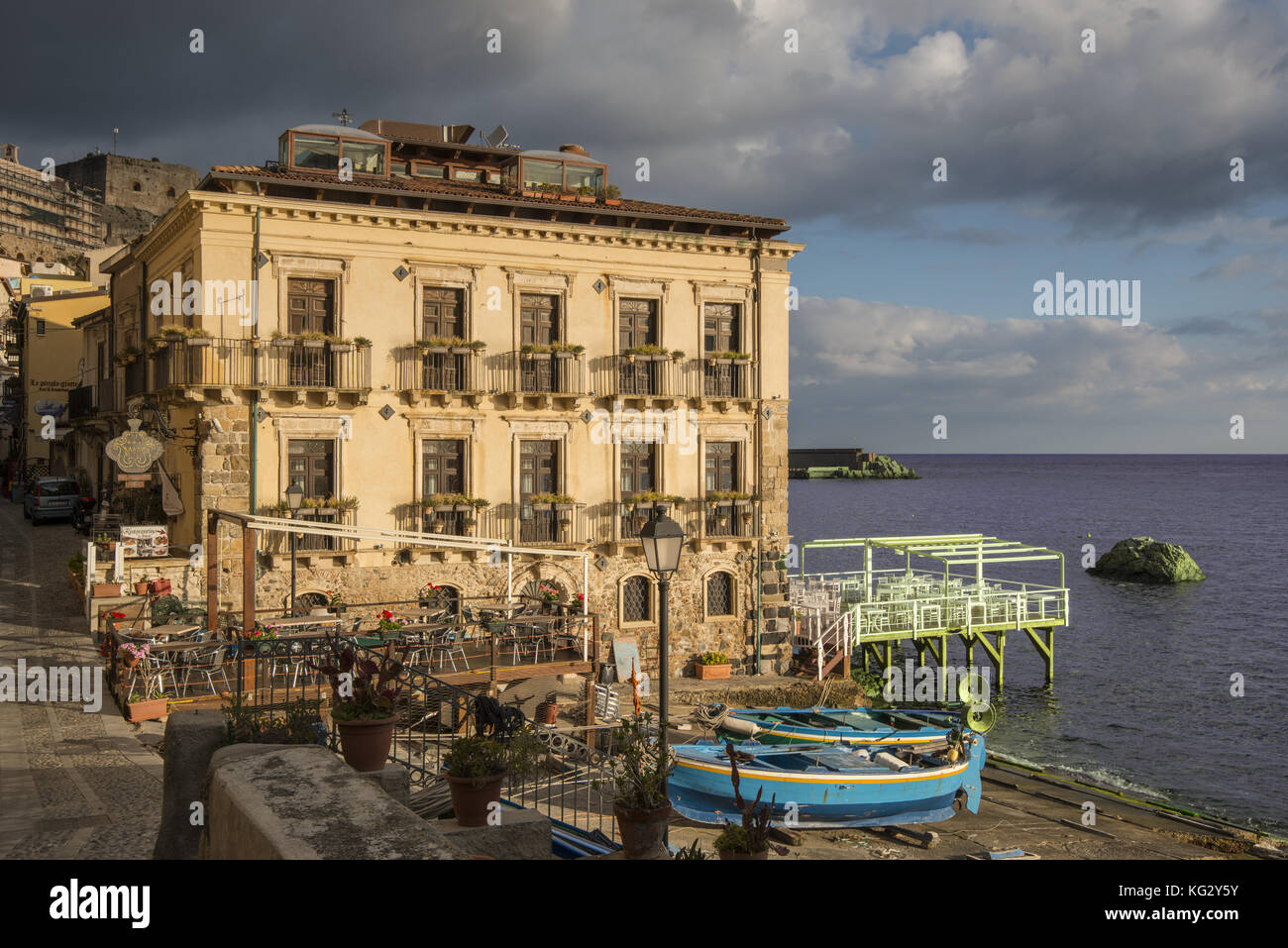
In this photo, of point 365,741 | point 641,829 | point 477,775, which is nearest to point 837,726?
point 641,829

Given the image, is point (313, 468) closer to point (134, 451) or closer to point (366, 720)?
point (134, 451)

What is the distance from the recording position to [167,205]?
327 feet

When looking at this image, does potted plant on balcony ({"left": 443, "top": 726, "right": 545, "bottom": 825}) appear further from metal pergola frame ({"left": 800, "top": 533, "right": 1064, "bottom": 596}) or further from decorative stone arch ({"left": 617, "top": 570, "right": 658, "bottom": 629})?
metal pergola frame ({"left": 800, "top": 533, "right": 1064, "bottom": 596})

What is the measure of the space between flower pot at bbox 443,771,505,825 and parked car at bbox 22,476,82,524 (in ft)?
128

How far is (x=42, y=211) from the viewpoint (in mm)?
90938

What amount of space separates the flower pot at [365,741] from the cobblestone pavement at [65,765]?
11.1ft

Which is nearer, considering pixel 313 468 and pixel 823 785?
pixel 823 785

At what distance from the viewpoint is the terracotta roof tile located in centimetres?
2781

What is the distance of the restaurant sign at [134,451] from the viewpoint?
25.7 meters

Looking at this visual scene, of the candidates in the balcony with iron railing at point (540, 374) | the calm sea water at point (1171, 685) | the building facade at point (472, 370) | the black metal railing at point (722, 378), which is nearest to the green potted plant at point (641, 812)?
the building facade at point (472, 370)

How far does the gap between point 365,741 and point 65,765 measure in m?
8.96

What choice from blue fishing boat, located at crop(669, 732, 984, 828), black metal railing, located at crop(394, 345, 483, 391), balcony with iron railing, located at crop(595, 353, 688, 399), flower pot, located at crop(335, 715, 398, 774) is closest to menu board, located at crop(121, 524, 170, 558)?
black metal railing, located at crop(394, 345, 483, 391)
